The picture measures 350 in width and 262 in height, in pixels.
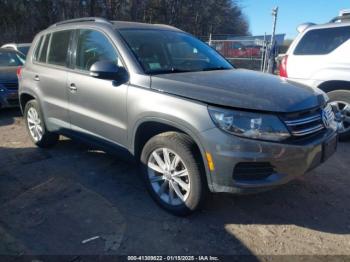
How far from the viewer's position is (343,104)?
5637 mm

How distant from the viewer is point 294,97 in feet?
9.95

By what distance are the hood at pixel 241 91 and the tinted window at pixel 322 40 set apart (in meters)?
2.74

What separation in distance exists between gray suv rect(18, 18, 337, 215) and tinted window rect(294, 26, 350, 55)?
7.44 feet

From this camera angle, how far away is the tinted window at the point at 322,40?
5.66 m

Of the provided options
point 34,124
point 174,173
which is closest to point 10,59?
point 34,124

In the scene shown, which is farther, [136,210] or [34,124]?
[34,124]

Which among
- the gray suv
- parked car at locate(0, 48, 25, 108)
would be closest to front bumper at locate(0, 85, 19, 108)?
parked car at locate(0, 48, 25, 108)

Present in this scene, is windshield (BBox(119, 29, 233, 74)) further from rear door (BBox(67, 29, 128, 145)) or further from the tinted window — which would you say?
the tinted window

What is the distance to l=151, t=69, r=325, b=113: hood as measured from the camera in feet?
9.25

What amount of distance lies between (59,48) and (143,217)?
2.65 metres

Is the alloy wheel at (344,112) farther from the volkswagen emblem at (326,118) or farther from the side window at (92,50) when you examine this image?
the side window at (92,50)

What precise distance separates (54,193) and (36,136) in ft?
6.01

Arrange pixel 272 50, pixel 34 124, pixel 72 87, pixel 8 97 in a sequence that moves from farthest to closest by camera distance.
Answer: pixel 272 50 < pixel 8 97 < pixel 34 124 < pixel 72 87

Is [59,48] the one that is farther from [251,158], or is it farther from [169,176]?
[251,158]
